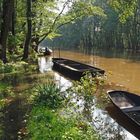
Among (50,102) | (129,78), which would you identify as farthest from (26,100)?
(129,78)

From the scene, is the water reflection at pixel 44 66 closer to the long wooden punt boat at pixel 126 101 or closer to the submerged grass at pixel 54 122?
the long wooden punt boat at pixel 126 101

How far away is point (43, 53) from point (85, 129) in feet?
134

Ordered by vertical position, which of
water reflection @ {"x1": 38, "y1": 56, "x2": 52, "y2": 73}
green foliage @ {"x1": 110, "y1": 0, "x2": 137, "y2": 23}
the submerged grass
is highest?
green foliage @ {"x1": 110, "y1": 0, "x2": 137, "y2": 23}

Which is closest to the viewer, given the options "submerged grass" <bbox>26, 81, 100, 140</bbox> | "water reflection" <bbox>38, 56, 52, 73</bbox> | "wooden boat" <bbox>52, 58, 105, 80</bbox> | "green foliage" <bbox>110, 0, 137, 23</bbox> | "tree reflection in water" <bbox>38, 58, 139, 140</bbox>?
"submerged grass" <bbox>26, 81, 100, 140</bbox>

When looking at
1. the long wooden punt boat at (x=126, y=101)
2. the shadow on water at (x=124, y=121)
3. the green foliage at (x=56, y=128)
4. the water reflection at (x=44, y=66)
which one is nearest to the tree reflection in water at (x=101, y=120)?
the shadow on water at (x=124, y=121)

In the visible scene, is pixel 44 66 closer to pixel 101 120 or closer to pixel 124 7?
pixel 101 120

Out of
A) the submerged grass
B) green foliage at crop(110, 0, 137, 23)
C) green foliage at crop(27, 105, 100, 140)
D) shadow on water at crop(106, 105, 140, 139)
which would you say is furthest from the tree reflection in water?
green foliage at crop(110, 0, 137, 23)

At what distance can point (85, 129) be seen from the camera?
9.57 metres

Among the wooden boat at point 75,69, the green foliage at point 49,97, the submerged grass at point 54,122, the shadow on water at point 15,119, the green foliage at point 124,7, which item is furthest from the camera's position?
the wooden boat at point 75,69

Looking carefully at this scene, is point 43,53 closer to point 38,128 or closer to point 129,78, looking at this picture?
point 129,78

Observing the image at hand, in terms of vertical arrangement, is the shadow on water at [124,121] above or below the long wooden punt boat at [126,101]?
below

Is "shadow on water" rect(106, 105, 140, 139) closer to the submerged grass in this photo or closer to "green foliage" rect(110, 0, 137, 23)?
the submerged grass

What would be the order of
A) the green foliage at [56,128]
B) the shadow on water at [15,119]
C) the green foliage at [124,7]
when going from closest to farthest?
1. the green foliage at [56,128]
2. the shadow on water at [15,119]
3. the green foliage at [124,7]

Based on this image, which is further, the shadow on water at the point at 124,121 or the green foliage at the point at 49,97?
the green foliage at the point at 49,97
